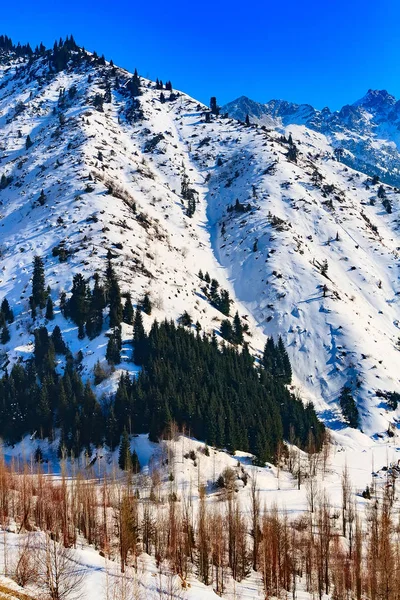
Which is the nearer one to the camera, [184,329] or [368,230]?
[184,329]

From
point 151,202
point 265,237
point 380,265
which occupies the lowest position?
point 380,265

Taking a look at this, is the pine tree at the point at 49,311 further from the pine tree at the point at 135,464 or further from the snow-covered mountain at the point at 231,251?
the pine tree at the point at 135,464

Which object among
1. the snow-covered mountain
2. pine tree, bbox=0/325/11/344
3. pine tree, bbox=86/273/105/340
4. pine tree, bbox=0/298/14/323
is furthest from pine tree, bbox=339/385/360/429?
pine tree, bbox=0/298/14/323

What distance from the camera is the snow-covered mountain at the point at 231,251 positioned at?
104 meters

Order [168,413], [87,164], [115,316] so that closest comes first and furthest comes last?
[168,413] < [115,316] < [87,164]

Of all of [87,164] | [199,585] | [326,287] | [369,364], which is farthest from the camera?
[87,164]

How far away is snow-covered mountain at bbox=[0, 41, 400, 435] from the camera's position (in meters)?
104

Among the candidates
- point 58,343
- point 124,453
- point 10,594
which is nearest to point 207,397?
point 124,453

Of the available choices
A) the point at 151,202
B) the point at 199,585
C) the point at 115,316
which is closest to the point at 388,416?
the point at 115,316

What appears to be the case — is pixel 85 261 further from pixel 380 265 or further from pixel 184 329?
pixel 380 265

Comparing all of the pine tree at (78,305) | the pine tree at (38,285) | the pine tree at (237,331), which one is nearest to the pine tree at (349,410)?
the pine tree at (237,331)

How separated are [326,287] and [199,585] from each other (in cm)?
10153

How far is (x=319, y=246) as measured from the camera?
511ft

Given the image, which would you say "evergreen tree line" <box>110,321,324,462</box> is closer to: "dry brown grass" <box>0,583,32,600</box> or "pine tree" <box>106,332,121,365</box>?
"pine tree" <box>106,332,121,365</box>
